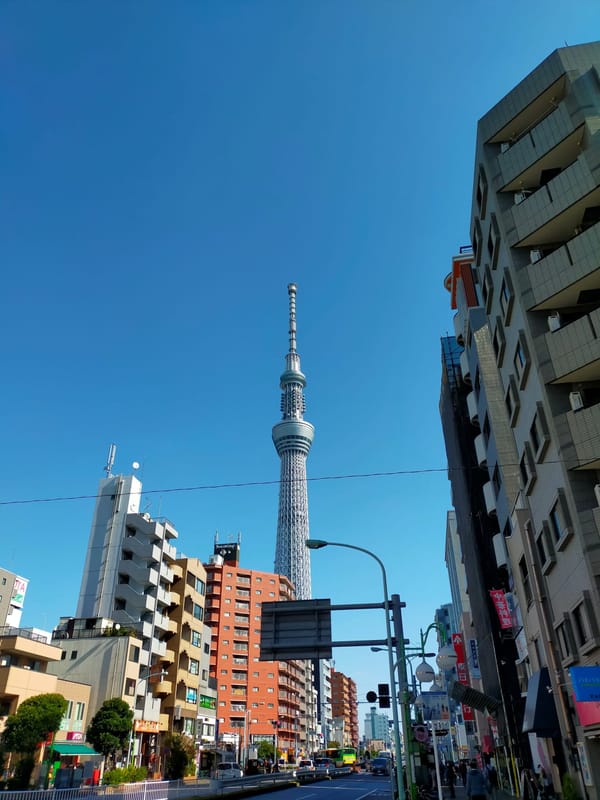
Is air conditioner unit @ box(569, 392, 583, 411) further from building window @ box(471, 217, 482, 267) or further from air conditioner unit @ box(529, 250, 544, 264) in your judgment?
building window @ box(471, 217, 482, 267)

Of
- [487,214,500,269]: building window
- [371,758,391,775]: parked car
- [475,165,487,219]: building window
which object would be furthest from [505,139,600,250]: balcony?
[371,758,391,775]: parked car

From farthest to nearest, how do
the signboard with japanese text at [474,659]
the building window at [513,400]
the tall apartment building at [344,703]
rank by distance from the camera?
the tall apartment building at [344,703] < the signboard with japanese text at [474,659] < the building window at [513,400]

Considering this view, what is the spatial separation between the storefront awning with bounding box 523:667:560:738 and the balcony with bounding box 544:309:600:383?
1085 cm

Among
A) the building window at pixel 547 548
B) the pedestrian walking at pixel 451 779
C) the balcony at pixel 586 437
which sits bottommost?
the pedestrian walking at pixel 451 779

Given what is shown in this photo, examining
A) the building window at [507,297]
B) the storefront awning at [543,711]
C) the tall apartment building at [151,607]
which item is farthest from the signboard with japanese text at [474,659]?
the building window at [507,297]

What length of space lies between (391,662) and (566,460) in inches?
396

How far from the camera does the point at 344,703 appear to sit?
172 metres

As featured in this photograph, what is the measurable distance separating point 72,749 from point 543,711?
1276 inches

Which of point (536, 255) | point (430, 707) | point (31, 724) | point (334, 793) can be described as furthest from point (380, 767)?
point (536, 255)

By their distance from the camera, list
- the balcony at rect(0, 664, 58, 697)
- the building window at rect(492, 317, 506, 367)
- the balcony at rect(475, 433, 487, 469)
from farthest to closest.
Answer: the balcony at rect(475, 433, 487, 469) < the balcony at rect(0, 664, 58, 697) < the building window at rect(492, 317, 506, 367)

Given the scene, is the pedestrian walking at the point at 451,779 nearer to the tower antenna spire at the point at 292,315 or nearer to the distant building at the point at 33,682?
the distant building at the point at 33,682

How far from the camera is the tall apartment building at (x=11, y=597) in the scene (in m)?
73.1

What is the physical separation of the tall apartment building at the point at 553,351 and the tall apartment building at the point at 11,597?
64.5 metres

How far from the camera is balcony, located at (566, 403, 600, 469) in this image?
59.4ft
